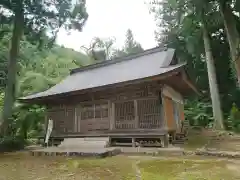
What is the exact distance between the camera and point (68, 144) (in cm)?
1118

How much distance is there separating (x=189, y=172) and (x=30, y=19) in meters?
10.6

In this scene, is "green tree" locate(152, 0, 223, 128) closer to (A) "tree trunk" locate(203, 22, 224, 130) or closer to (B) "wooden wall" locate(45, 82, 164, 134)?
(A) "tree trunk" locate(203, 22, 224, 130)

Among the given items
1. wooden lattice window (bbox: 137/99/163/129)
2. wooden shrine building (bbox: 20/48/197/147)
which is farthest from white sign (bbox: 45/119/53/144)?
wooden lattice window (bbox: 137/99/163/129)

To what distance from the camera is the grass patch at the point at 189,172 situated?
457cm

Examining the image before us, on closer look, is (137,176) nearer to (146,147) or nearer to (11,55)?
(146,147)

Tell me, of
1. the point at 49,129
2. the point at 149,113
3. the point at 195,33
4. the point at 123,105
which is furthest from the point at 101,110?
the point at 195,33

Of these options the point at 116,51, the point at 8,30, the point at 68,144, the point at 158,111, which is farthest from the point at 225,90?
the point at 116,51

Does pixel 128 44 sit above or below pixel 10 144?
above

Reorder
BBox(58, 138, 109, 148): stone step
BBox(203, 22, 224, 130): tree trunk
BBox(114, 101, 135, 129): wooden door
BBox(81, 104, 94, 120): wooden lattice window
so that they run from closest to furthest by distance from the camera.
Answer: BBox(58, 138, 109, 148): stone step → BBox(114, 101, 135, 129): wooden door → BBox(81, 104, 94, 120): wooden lattice window → BBox(203, 22, 224, 130): tree trunk

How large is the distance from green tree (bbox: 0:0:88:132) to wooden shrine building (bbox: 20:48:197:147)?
177cm

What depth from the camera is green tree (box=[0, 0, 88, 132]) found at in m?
10.7

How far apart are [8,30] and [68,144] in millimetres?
6837

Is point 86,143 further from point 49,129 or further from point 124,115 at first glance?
point 49,129

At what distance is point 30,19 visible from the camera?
11406mm
